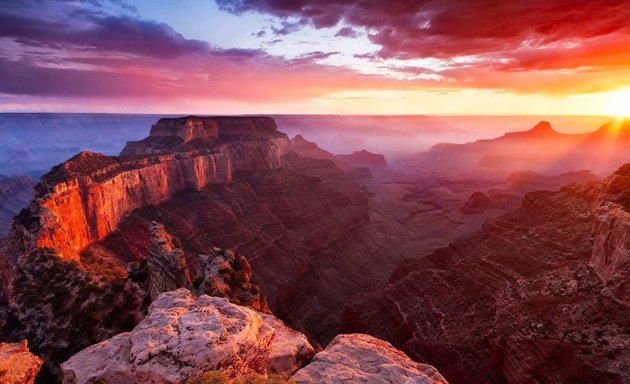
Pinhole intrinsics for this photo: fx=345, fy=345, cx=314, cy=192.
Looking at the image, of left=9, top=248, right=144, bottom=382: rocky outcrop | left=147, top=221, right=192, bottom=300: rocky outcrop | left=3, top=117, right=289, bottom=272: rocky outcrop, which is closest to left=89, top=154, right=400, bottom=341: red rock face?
left=3, top=117, right=289, bottom=272: rocky outcrop

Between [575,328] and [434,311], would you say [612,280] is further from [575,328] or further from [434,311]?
[434,311]

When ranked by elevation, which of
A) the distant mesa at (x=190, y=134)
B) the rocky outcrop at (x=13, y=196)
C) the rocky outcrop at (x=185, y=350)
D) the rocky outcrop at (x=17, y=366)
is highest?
the distant mesa at (x=190, y=134)

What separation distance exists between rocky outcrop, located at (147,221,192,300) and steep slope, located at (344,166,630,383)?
23820 mm

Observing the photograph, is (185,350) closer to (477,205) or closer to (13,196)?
(477,205)

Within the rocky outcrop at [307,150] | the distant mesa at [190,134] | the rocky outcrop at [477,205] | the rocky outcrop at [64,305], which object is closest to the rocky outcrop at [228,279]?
the rocky outcrop at [64,305]

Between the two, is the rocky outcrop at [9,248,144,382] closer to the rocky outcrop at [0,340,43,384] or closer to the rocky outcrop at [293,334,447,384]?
the rocky outcrop at [0,340,43,384]

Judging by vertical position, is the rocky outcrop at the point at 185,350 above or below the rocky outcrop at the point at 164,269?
above

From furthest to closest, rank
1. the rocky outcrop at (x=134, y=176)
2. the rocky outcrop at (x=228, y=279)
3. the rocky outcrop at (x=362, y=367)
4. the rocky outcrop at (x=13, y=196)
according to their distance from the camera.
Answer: the rocky outcrop at (x=13, y=196) < the rocky outcrop at (x=134, y=176) < the rocky outcrop at (x=228, y=279) < the rocky outcrop at (x=362, y=367)

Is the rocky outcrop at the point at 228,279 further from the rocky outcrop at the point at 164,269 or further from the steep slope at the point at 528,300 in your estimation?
the steep slope at the point at 528,300

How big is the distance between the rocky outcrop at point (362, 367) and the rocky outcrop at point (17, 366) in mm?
11238

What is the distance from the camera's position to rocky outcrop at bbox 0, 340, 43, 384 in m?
13.6

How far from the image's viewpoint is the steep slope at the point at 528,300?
26.7 m

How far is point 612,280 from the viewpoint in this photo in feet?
91.6

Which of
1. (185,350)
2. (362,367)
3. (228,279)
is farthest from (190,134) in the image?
(362,367)
